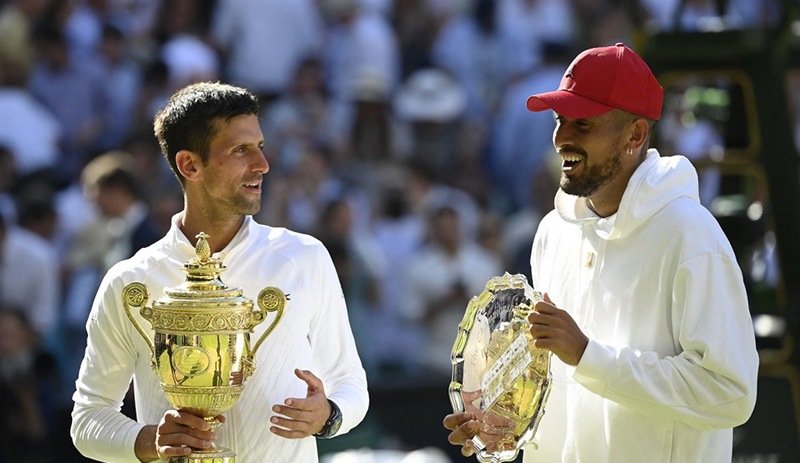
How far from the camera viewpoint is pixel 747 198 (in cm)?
750

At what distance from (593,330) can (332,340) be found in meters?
0.69

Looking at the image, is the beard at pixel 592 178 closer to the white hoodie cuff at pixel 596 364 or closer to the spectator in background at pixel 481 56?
the white hoodie cuff at pixel 596 364

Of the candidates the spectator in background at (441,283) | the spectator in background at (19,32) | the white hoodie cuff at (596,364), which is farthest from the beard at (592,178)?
the spectator in background at (19,32)

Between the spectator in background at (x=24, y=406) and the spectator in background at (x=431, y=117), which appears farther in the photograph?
the spectator in background at (x=431, y=117)

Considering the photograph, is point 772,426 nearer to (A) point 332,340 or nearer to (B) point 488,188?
(A) point 332,340

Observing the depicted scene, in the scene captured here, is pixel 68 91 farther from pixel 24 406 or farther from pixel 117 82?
pixel 24 406

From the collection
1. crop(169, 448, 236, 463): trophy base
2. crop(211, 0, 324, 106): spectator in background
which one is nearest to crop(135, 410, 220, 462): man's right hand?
crop(169, 448, 236, 463): trophy base

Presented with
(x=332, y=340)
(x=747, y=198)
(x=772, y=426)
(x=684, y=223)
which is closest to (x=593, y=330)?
(x=684, y=223)

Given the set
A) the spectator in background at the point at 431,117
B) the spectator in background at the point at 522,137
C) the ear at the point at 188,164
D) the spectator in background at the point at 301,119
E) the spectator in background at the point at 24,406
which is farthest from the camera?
the spectator in background at the point at 431,117

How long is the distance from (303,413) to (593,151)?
3.25 feet

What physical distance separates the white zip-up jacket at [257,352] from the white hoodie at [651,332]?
0.60m

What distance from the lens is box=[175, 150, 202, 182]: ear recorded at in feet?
14.2

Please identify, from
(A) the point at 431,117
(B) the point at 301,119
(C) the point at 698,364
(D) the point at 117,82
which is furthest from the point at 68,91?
(C) the point at 698,364

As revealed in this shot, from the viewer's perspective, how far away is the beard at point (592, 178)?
4.20 metres
